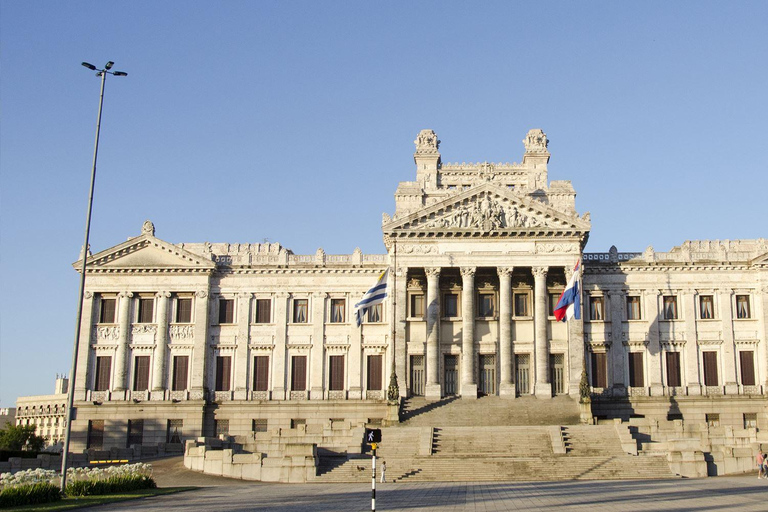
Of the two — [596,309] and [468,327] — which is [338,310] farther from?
[596,309]

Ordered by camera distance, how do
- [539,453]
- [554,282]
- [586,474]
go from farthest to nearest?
[554,282]
[539,453]
[586,474]

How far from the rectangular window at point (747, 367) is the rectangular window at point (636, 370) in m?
7.56

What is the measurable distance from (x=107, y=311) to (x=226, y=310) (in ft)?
30.6

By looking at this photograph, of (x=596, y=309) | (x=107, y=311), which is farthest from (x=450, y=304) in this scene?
(x=107, y=311)

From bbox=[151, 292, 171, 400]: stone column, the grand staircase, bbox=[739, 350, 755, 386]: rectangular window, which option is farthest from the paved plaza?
bbox=[739, 350, 755, 386]: rectangular window

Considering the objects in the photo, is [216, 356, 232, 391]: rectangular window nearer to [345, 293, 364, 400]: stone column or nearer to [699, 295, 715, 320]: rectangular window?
[345, 293, 364, 400]: stone column

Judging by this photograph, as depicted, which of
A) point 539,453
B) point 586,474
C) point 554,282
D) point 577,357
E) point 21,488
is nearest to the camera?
point 21,488

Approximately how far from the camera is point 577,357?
63875mm

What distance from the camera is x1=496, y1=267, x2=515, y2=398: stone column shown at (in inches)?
2527

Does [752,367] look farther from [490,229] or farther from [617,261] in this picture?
[490,229]

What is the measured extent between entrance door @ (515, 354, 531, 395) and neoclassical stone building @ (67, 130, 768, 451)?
11 cm

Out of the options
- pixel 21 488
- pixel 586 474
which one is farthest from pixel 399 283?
pixel 21 488

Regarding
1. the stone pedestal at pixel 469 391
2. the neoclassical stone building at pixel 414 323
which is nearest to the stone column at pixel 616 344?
the neoclassical stone building at pixel 414 323

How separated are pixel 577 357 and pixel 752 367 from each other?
15154 mm
